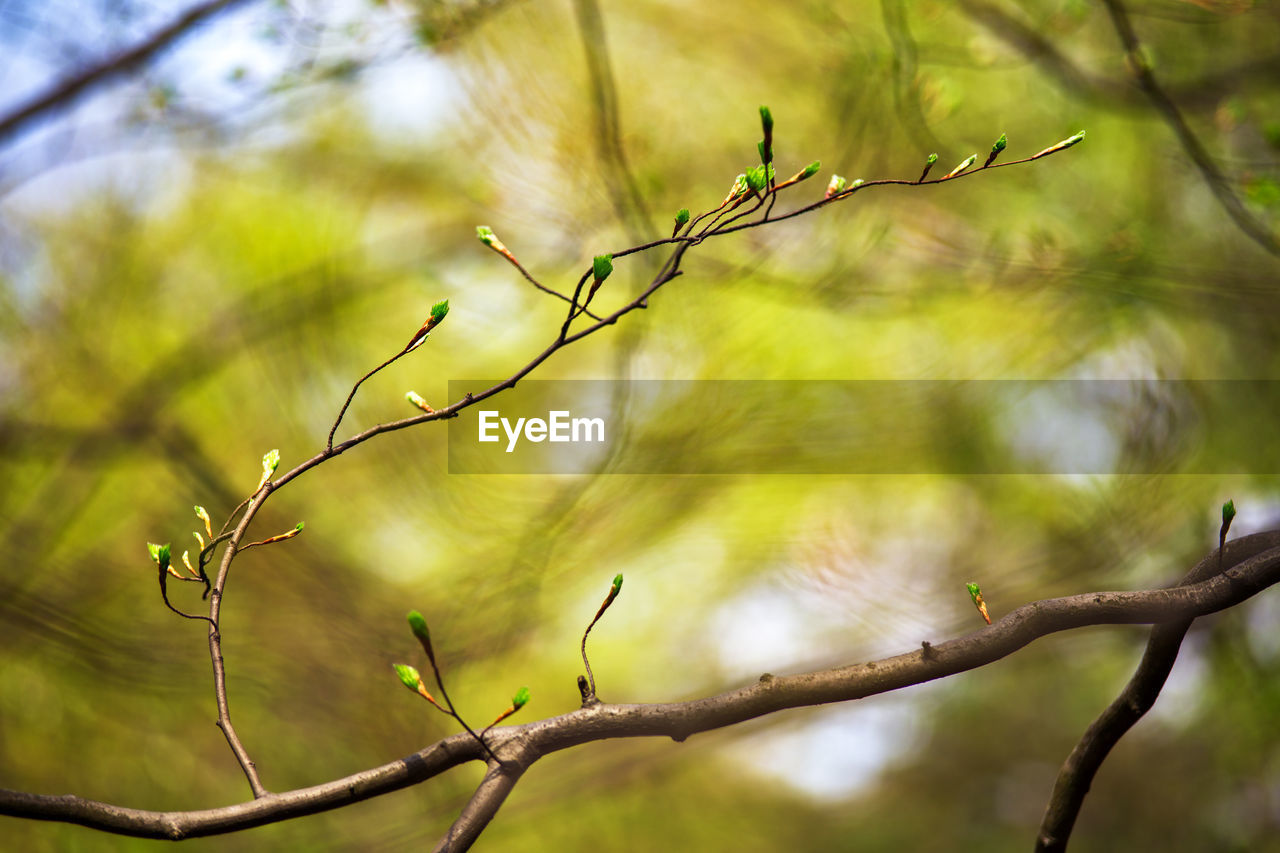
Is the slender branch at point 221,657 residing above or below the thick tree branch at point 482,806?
above

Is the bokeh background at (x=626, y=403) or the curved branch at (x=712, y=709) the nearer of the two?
the curved branch at (x=712, y=709)

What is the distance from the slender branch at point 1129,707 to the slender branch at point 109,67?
4.67 feet

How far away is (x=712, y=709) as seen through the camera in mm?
380

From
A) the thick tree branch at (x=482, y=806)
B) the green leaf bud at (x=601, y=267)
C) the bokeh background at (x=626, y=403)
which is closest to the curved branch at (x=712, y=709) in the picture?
the thick tree branch at (x=482, y=806)

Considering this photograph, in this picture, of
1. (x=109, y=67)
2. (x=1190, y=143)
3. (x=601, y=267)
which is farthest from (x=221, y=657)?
(x=1190, y=143)

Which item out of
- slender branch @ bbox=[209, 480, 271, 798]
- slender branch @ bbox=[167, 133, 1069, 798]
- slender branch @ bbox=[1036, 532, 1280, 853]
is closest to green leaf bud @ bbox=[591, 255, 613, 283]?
slender branch @ bbox=[167, 133, 1069, 798]

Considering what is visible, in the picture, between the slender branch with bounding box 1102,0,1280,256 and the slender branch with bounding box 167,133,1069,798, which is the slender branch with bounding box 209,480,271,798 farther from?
the slender branch with bounding box 1102,0,1280,256

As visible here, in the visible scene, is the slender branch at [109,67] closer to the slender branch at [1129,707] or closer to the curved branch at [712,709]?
the curved branch at [712,709]

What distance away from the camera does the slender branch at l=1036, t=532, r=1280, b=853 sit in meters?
0.44

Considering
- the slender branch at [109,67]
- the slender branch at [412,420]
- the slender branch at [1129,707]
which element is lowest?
the slender branch at [1129,707]

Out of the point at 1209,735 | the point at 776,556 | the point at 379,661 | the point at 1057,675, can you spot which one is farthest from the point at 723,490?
the point at 1209,735

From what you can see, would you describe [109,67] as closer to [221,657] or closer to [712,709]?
[221,657]

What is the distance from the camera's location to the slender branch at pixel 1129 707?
0.44 m

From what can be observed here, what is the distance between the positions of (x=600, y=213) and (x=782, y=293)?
0.31 metres
